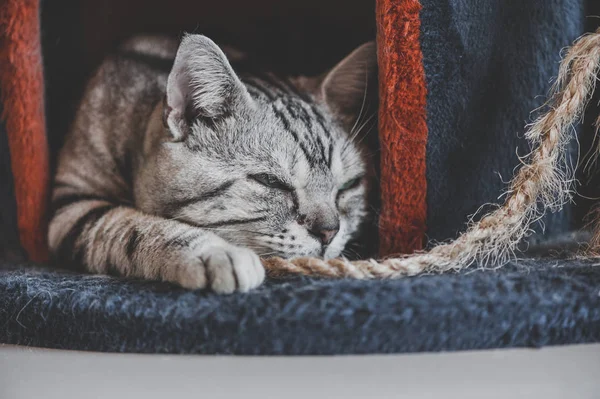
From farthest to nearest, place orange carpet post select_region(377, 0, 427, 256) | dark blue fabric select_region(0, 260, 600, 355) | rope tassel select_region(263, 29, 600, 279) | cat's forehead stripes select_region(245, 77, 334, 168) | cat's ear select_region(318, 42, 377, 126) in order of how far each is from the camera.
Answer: cat's ear select_region(318, 42, 377, 126), cat's forehead stripes select_region(245, 77, 334, 168), orange carpet post select_region(377, 0, 427, 256), rope tassel select_region(263, 29, 600, 279), dark blue fabric select_region(0, 260, 600, 355)

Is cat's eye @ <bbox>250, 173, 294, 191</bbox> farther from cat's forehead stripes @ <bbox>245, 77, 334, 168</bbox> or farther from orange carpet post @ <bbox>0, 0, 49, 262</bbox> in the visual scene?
orange carpet post @ <bbox>0, 0, 49, 262</bbox>

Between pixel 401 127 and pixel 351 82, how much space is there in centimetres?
28

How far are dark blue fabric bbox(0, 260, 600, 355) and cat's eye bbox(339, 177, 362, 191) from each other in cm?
35

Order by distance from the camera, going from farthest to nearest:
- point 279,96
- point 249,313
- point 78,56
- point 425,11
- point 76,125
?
point 78,56 → point 76,125 → point 279,96 → point 425,11 → point 249,313

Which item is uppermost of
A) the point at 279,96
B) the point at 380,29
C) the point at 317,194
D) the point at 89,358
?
the point at 380,29

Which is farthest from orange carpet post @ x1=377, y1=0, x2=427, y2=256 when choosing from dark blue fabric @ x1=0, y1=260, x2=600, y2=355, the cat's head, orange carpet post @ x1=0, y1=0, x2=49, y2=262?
orange carpet post @ x1=0, y1=0, x2=49, y2=262

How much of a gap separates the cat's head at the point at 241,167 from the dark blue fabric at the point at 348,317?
0.66 feet

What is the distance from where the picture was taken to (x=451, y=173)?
3.25 feet

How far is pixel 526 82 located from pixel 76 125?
38.4 inches

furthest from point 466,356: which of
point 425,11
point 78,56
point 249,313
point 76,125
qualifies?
point 78,56

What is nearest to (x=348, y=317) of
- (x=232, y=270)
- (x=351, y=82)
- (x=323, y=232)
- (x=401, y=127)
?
(x=232, y=270)

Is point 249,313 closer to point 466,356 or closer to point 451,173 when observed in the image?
point 466,356

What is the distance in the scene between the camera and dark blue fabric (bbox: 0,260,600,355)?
0.70 m

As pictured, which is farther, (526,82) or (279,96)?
(279,96)
